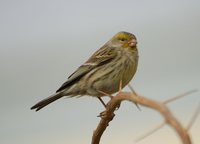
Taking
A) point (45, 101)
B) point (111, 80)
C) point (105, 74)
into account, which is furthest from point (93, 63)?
point (45, 101)

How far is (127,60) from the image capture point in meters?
3.65

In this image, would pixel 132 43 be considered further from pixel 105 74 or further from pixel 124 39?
pixel 105 74

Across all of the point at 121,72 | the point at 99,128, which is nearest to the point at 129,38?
the point at 121,72

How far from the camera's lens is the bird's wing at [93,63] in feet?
12.2

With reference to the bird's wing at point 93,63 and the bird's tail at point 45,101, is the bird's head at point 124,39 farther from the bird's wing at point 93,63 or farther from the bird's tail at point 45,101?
the bird's tail at point 45,101

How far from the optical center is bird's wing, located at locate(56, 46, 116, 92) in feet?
12.2

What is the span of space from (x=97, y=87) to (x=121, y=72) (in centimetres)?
25

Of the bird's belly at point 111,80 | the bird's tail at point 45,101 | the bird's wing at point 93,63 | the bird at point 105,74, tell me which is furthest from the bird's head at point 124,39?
the bird's tail at point 45,101

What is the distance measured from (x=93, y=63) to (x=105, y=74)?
0.33 metres

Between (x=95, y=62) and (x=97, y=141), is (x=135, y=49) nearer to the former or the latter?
(x=95, y=62)

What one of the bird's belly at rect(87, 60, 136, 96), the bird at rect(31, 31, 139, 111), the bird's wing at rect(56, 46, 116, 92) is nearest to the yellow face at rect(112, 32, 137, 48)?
the bird at rect(31, 31, 139, 111)

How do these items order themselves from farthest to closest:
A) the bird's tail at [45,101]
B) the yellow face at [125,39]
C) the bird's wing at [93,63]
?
the yellow face at [125,39] < the bird's wing at [93,63] < the bird's tail at [45,101]

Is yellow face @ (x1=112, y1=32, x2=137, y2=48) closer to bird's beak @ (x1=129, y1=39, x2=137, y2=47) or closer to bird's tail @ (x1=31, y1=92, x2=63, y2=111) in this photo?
bird's beak @ (x1=129, y1=39, x2=137, y2=47)

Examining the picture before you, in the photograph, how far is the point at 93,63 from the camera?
13.0ft
